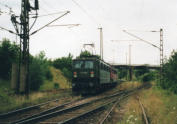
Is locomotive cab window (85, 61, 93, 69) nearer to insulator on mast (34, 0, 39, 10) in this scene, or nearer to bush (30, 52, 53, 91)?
insulator on mast (34, 0, 39, 10)

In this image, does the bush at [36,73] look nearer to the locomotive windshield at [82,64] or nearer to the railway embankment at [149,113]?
the locomotive windshield at [82,64]

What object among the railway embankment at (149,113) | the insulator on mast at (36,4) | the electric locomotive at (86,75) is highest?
the insulator on mast at (36,4)

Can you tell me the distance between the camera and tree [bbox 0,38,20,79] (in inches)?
1276

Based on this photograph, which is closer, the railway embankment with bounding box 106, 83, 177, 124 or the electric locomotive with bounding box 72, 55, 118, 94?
the railway embankment with bounding box 106, 83, 177, 124

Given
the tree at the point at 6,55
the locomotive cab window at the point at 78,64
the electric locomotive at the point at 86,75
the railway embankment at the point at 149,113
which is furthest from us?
the tree at the point at 6,55

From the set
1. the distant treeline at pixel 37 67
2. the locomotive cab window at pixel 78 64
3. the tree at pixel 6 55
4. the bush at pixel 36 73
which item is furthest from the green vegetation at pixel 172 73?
the tree at pixel 6 55

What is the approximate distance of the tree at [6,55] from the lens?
106 ft

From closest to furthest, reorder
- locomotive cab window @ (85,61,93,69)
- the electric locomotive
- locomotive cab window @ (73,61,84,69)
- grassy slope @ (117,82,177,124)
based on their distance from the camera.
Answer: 1. grassy slope @ (117,82,177,124)
2. the electric locomotive
3. locomotive cab window @ (85,61,93,69)
4. locomotive cab window @ (73,61,84,69)

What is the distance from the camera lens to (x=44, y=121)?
9.34 metres

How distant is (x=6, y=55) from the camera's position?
107 ft

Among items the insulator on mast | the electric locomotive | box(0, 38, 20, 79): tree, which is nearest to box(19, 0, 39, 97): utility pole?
the insulator on mast

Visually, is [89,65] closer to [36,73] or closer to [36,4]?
[36,4]

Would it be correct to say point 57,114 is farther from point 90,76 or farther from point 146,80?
point 146,80

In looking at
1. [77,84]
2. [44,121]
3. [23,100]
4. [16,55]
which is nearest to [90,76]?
[77,84]
